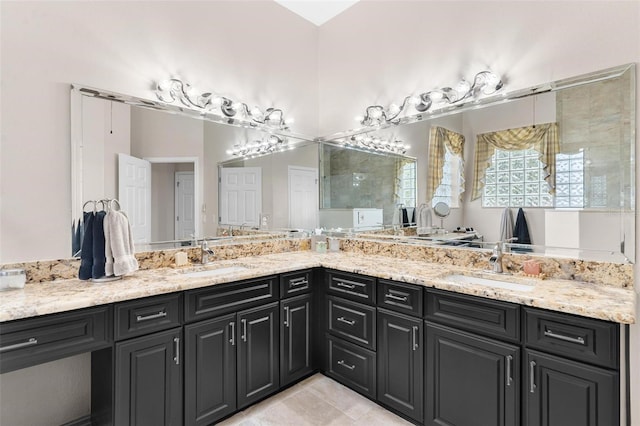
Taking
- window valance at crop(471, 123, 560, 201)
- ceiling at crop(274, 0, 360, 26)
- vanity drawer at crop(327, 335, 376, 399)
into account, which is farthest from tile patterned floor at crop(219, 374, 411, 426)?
ceiling at crop(274, 0, 360, 26)

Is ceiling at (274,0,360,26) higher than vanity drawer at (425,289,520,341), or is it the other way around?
ceiling at (274,0,360,26)

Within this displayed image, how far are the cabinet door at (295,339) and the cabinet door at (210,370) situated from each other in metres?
0.41

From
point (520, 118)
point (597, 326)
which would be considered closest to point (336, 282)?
point (597, 326)

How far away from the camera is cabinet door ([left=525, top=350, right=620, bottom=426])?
1.30 meters

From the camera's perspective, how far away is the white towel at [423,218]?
2.52 metres

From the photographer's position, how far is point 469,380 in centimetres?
172

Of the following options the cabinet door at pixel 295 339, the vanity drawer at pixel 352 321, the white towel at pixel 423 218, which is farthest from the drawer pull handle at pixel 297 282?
the white towel at pixel 423 218

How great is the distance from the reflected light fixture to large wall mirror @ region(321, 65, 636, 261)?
378 mm

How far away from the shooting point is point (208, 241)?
2559 millimetres

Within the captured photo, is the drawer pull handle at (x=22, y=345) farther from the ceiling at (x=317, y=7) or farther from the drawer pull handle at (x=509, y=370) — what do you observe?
the ceiling at (x=317, y=7)

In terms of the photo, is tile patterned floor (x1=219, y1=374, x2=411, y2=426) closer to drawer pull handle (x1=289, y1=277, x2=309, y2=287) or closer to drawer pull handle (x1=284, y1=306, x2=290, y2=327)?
drawer pull handle (x1=284, y1=306, x2=290, y2=327)

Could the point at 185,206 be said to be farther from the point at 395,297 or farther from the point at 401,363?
the point at 401,363

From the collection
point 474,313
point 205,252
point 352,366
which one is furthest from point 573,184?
point 205,252

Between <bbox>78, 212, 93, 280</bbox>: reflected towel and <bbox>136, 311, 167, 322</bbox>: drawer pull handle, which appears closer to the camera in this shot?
<bbox>136, 311, 167, 322</bbox>: drawer pull handle
